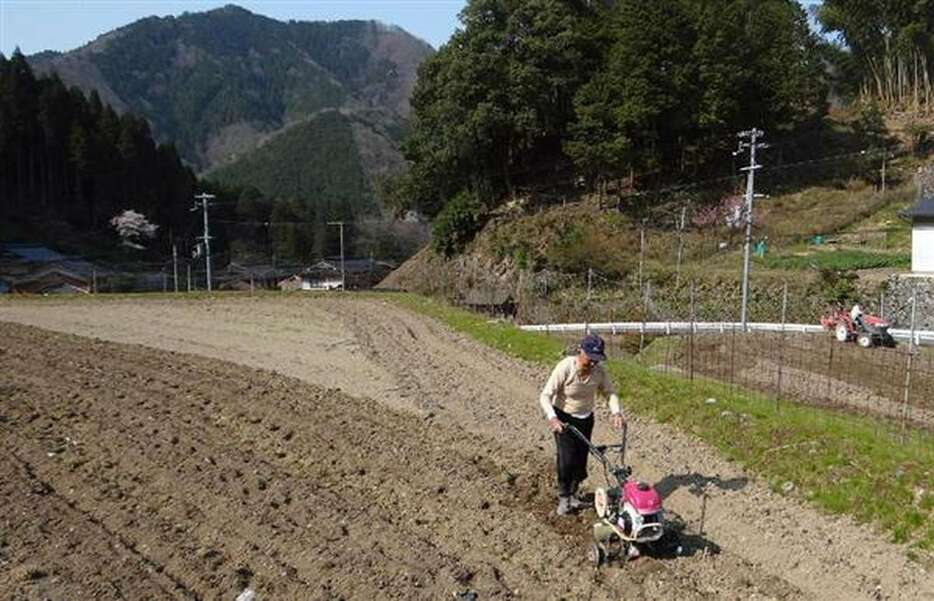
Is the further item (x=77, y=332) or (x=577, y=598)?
(x=77, y=332)

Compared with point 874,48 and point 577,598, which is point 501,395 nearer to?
point 577,598

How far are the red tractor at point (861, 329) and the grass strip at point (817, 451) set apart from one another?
40.3ft

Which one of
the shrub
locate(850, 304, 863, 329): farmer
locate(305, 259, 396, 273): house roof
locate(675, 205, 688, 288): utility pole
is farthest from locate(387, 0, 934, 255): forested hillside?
locate(850, 304, 863, 329): farmer

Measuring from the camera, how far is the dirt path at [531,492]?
6.38m

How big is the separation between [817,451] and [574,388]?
2.92 m

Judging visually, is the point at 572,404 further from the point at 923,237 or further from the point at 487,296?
the point at 923,237

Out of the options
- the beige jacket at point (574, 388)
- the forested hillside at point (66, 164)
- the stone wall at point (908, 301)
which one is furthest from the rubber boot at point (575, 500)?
the forested hillside at point (66, 164)

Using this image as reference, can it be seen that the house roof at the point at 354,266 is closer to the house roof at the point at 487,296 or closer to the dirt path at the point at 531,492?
Result: the house roof at the point at 487,296

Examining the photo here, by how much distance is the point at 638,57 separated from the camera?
4469 cm

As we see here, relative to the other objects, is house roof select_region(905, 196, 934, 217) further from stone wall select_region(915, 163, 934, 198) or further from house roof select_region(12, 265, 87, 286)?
house roof select_region(12, 265, 87, 286)

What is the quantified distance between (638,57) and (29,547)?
140ft

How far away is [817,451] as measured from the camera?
8555mm

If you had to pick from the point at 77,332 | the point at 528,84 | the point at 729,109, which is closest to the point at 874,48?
the point at 729,109

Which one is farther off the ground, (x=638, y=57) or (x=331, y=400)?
(x=638, y=57)
